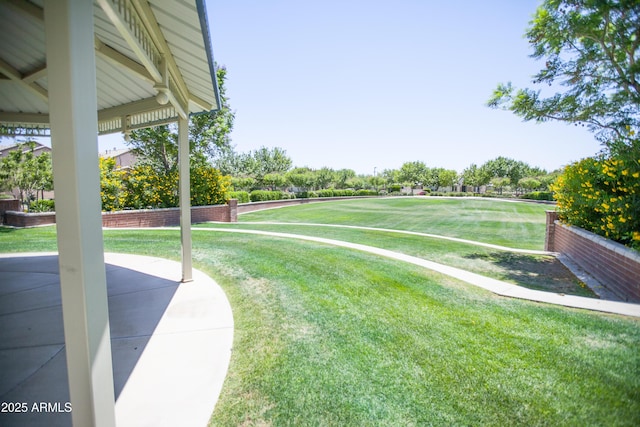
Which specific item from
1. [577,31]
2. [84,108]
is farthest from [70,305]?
[577,31]

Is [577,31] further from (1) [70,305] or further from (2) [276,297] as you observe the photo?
(1) [70,305]

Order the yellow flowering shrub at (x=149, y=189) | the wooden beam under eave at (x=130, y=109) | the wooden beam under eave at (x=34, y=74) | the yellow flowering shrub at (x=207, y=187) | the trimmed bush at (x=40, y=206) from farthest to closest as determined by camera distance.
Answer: the yellow flowering shrub at (x=207, y=187) < the yellow flowering shrub at (x=149, y=189) < the trimmed bush at (x=40, y=206) < the wooden beam under eave at (x=130, y=109) < the wooden beam under eave at (x=34, y=74)

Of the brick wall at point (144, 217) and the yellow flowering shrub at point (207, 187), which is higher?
the yellow flowering shrub at point (207, 187)

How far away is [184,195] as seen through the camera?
522 cm

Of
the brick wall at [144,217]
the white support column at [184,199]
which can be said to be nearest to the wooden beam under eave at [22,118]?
the white support column at [184,199]

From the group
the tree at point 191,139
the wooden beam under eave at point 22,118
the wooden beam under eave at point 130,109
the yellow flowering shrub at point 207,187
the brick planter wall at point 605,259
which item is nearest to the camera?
the brick planter wall at point 605,259

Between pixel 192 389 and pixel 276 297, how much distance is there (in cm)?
215

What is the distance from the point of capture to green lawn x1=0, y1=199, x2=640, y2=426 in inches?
94.2

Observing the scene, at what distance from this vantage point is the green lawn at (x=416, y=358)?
2.39m

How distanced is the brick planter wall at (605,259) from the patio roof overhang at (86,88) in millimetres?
6843

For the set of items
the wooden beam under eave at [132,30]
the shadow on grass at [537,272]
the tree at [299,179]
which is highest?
the tree at [299,179]

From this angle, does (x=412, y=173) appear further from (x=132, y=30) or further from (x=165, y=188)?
(x=132, y=30)

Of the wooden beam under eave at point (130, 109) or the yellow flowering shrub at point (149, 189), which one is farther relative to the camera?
the yellow flowering shrub at point (149, 189)

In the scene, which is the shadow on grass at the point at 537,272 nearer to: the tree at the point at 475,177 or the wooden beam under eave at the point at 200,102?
the wooden beam under eave at the point at 200,102
